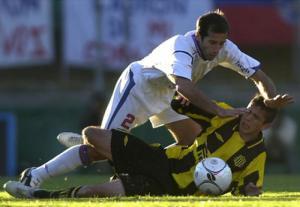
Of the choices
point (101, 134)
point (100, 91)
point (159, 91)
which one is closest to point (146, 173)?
point (101, 134)

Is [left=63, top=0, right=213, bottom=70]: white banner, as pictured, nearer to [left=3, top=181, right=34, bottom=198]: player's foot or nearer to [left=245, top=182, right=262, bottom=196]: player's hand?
[left=3, top=181, right=34, bottom=198]: player's foot

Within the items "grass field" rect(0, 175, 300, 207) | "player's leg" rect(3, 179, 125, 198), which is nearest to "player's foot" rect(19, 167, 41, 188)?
"grass field" rect(0, 175, 300, 207)

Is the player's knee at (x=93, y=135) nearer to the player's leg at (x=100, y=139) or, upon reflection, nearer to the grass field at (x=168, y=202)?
the player's leg at (x=100, y=139)

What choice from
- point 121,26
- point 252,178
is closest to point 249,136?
point 252,178

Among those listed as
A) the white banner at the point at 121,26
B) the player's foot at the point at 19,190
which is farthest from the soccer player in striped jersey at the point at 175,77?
the white banner at the point at 121,26

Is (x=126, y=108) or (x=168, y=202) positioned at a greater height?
(x=126, y=108)

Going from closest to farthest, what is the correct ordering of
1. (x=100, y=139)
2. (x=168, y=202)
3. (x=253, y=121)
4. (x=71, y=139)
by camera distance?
(x=168, y=202), (x=253, y=121), (x=100, y=139), (x=71, y=139)

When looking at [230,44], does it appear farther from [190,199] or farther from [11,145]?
[11,145]

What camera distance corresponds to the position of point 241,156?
31.5ft

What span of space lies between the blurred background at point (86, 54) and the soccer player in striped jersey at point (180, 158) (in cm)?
915

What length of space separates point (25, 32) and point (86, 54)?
1.18 metres

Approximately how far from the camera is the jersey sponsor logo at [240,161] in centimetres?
959

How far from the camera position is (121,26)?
2056cm

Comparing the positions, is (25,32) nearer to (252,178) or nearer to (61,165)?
(61,165)
